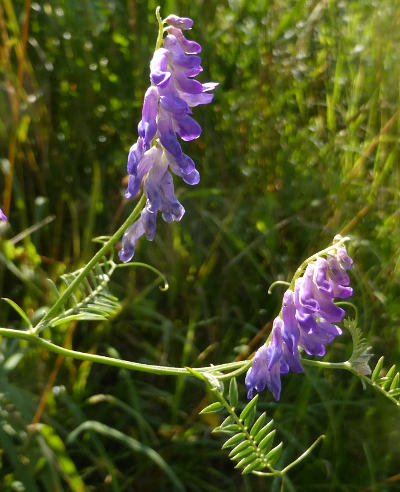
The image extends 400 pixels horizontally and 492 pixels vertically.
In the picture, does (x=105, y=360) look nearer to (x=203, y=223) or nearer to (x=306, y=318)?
(x=306, y=318)

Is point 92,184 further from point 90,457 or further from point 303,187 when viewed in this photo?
point 90,457

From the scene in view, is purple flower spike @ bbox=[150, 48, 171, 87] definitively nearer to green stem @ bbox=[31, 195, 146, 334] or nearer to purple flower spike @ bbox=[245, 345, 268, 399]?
green stem @ bbox=[31, 195, 146, 334]

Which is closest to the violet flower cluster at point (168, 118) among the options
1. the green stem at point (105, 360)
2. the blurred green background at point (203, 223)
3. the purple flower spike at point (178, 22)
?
the purple flower spike at point (178, 22)

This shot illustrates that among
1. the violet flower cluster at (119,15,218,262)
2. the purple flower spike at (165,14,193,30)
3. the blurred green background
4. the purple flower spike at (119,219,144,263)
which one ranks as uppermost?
the purple flower spike at (165,14,193,30)

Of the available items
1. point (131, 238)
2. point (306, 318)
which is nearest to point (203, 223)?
point (131, 238)

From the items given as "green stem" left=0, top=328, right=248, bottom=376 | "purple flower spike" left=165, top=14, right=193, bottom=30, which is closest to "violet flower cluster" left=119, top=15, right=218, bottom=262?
"purple flower spike" left=165, top=14, right=193, bottom=30

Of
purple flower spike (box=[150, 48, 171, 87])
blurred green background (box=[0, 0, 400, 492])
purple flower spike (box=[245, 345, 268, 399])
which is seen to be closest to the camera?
purple flower spike (box=[150, 48, 171, 87])

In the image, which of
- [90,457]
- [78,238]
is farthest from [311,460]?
[78,238]
